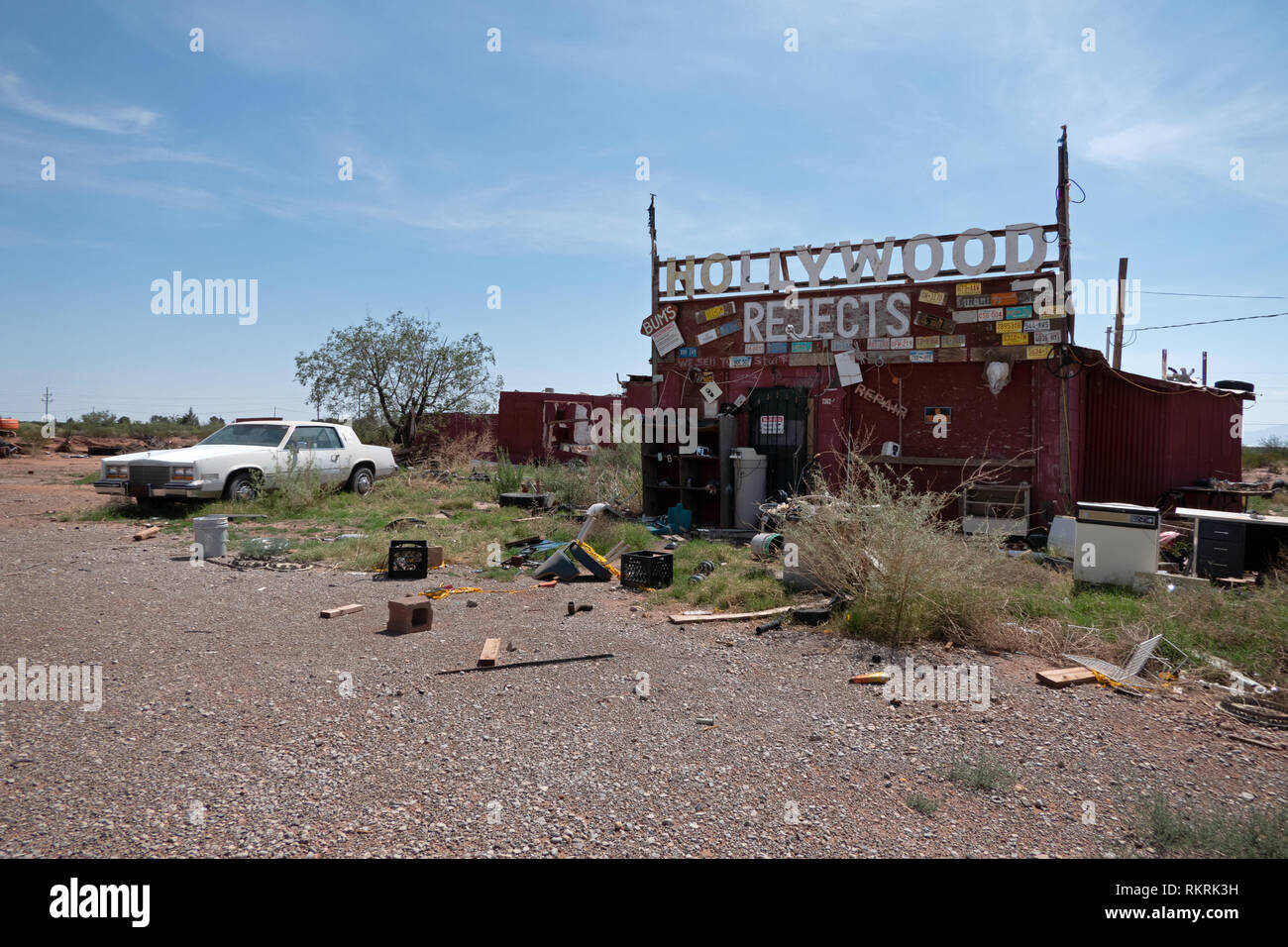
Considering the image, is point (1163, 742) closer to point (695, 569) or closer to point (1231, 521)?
point (1231, 521)

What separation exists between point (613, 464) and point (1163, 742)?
12.1 metres

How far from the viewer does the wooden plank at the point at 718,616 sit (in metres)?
6.75

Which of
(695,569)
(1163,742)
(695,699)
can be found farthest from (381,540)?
(1163,742)

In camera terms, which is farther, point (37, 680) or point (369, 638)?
point (369, 638)

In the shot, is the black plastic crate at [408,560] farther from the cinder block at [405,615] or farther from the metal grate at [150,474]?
the metal grate at [150,474]

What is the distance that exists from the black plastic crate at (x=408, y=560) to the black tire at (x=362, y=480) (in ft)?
21.9

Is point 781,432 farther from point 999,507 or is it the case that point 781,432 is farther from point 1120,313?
point 1120,313

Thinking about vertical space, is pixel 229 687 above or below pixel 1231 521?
below

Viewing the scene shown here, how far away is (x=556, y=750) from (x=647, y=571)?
433cm

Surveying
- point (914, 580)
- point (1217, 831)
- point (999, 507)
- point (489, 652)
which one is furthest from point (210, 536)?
point (999, 507)

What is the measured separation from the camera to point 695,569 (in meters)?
8.87

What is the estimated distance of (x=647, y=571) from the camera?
27.0ft

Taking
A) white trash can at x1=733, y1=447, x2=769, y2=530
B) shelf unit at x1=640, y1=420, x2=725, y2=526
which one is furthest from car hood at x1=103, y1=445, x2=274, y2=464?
white trash can at x1=733, y1=447, x2=769, y2=530

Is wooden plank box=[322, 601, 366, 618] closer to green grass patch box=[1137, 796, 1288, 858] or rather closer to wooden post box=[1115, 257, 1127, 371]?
green grass patch box=[1137, 796, 1288, 858]
